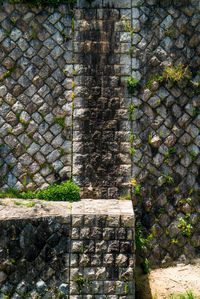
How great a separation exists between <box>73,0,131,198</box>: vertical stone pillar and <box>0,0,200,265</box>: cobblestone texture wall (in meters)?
0.02

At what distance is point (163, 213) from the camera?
7.43 meters

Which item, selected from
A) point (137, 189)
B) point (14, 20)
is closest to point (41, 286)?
point (137, 189)

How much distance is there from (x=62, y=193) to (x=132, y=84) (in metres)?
2.51

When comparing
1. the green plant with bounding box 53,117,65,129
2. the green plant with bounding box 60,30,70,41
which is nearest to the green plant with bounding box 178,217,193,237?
the green plant with bounding box 53,117,65,129

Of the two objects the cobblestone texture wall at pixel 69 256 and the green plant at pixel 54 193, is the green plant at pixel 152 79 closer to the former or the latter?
the green plant at pixel 54 193

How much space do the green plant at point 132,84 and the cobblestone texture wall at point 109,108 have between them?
9cm

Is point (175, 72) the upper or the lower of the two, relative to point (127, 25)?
lower

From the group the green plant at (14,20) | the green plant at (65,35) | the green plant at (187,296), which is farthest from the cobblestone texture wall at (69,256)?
the green plant at (14,20)

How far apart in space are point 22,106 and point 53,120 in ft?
2.23

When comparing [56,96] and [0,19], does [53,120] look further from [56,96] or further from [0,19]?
[0,19]

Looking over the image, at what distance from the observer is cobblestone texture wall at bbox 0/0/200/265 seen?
24.1 ft

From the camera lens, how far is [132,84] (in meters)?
7.32

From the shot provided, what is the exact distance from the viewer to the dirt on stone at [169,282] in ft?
22.3

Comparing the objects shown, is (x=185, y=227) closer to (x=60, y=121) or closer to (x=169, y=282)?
(x=169, y=282)
